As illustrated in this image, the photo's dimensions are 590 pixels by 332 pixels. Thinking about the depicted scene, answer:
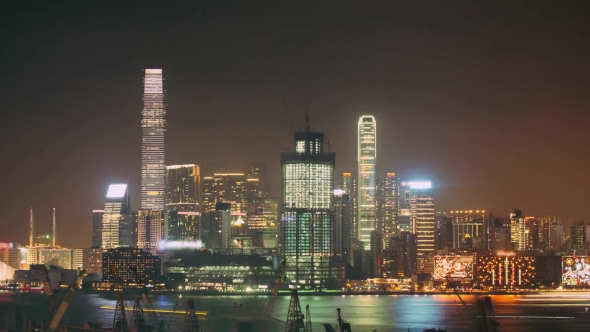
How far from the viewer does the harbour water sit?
62.8 meters

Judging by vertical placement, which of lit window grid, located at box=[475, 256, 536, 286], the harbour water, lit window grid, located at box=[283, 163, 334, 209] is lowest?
the harbour water

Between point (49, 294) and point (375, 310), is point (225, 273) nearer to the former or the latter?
point (375, 310)

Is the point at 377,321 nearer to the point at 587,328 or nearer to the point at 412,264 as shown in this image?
the point at 587,328

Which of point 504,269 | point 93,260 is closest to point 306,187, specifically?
point 504,269

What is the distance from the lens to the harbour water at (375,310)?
62812mm

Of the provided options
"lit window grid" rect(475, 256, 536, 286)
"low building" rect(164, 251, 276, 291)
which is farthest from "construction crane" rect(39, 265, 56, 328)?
"lit window grid" rect(475, 256, 536, 286)

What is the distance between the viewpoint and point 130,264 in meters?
107

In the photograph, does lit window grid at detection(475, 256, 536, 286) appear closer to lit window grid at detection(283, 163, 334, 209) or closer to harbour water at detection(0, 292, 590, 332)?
harbour water at detection(0, 292, 590, 332)

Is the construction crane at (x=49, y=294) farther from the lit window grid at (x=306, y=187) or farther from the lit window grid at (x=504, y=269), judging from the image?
the lit window grid at (x=504, y=269)

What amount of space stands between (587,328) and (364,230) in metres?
59.1

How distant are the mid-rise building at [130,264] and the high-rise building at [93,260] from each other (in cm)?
1015

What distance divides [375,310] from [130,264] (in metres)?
37.6

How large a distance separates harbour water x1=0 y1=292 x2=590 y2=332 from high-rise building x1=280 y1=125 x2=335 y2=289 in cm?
787

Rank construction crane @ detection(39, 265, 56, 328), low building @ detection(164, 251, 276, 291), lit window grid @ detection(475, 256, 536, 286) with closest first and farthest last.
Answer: construction crane @ detection(39, 265, 56, 328) → low building @ detection(164, 251, 276, 291) → lit window grid @ detection(475, 256, 536, 286)
